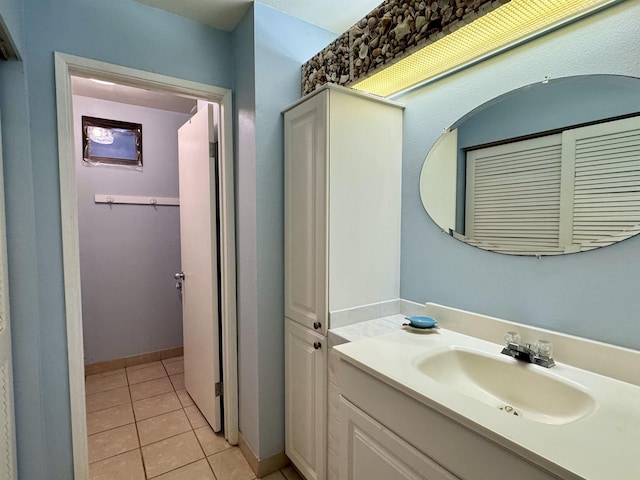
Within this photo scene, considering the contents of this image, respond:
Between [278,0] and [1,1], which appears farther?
[278,0]

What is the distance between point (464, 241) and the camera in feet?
4.41

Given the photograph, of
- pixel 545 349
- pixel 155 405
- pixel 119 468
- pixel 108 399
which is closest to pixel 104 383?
pixel 108 399

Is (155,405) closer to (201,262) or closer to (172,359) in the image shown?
(172,359)

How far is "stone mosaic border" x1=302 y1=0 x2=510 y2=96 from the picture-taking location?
3.35ft

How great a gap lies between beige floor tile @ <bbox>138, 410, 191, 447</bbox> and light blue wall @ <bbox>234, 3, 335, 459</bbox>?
626mm

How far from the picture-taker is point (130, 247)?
2.90m

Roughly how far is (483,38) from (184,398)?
113 inches

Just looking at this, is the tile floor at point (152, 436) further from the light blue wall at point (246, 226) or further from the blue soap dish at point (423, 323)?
the blue soap dish at point (423, 323)

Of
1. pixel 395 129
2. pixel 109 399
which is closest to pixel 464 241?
pixel 395 129

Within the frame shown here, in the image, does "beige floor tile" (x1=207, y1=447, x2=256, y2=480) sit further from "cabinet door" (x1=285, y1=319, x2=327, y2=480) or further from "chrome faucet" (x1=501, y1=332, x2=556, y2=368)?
"chrome faucet" (x1=501, y1=332, x2=556, y2=368)

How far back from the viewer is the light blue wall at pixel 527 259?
0.94 meters

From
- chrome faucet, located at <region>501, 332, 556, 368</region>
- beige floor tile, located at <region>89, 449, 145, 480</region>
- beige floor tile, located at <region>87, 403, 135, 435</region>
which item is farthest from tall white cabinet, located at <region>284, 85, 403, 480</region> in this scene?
beige floor tile, located at <region>87, 403, 135, 435</region>

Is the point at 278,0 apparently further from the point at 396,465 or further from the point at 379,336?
the point at 396,465

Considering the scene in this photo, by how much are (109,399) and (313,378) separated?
1.91 metres
